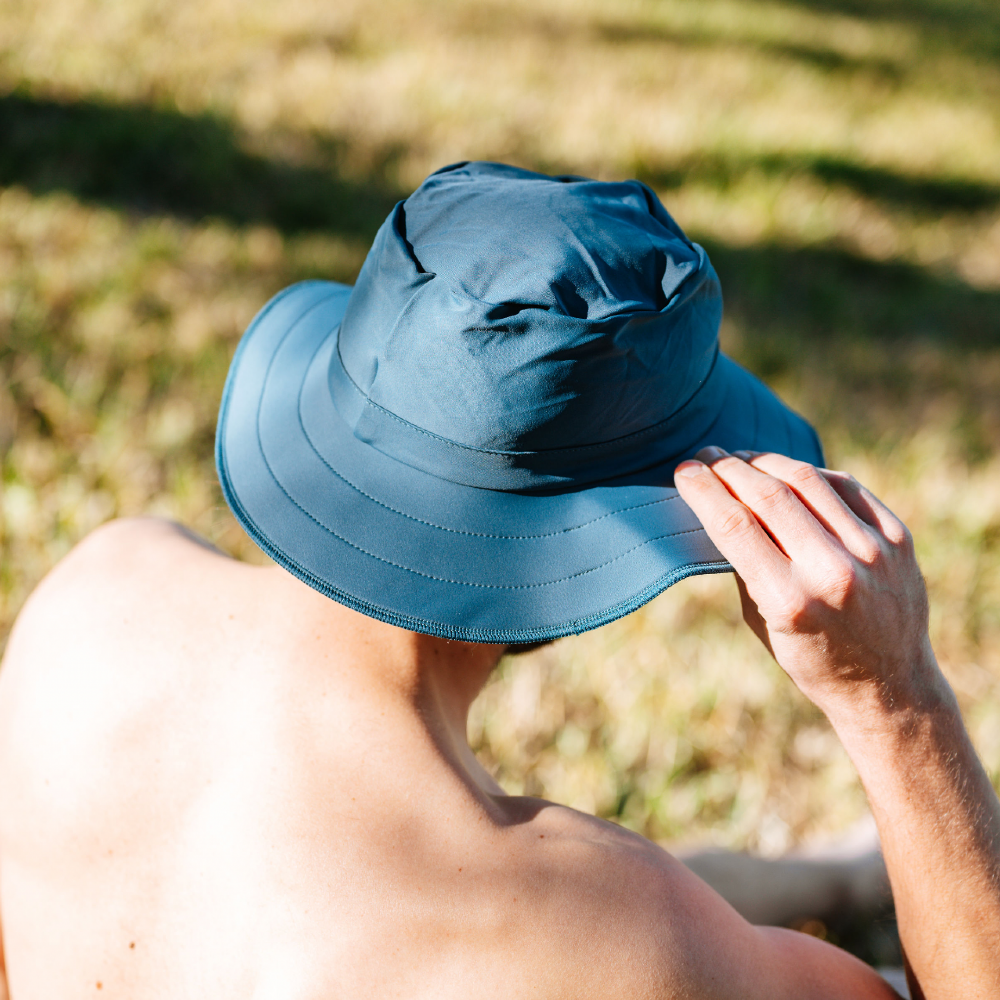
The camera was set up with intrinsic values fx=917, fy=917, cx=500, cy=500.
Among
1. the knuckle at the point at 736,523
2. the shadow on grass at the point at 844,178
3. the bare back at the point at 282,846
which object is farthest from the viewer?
the shadow on grass at the point at 844,178

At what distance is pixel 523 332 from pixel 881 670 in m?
0.65

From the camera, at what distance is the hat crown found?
117 centimetres

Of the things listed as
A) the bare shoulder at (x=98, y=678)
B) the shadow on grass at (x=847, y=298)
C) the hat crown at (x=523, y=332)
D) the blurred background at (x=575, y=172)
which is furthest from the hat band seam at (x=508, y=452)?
the shadow on grass at (x=847, y=298)

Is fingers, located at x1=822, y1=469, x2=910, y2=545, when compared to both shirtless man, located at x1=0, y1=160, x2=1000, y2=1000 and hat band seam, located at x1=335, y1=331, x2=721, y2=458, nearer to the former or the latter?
shirtless man, located at x1=0, y1=160, x2=1000, y2=1000

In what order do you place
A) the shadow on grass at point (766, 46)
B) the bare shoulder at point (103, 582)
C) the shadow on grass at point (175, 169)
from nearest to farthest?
the bare shoulder at point (103, 582)
the shadow on grass at point (175, 169)
the shadow on grass at point (766, 46)

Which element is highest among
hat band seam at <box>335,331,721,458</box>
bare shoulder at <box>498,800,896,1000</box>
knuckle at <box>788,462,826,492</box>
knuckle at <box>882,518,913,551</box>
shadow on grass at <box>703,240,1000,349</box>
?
knuckle at <box>788,462,826,492</box>

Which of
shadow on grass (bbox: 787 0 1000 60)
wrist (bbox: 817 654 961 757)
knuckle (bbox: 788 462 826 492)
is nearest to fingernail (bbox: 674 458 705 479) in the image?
knuckle (bbox: 788 462 826 492)

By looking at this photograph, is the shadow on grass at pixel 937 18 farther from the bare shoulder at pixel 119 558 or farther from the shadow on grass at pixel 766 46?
the bare shoulder at pixel 119 558

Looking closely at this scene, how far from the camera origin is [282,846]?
1111mm

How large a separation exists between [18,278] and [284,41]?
3.95 metres

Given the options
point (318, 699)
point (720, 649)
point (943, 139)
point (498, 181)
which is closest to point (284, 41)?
point (943, 139)

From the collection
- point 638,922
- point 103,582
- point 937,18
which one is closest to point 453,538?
point 638,922

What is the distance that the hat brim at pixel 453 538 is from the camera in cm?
117

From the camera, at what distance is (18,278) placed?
3883 millimetres
